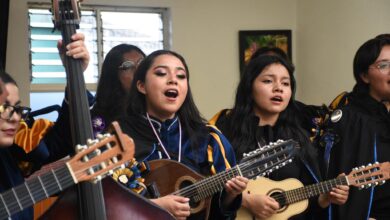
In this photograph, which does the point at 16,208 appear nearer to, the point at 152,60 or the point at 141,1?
the point at 152,60

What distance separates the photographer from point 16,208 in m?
1.27

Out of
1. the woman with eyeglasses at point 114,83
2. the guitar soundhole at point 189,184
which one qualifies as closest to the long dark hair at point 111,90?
the woman with eyeglasses at point 114,83

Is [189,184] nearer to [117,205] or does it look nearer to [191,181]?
[191,181]

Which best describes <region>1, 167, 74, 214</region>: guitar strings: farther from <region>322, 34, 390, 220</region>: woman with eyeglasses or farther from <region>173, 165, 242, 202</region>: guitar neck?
<region>322, 34, 390, 220</region>: woman with eyeglasses

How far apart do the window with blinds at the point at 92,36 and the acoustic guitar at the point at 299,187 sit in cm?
291

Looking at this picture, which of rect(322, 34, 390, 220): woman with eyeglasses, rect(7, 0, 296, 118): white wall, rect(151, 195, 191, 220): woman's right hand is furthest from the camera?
rect(7, 0, 296, 118): white wall

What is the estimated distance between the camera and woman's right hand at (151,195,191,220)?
180 centimetres

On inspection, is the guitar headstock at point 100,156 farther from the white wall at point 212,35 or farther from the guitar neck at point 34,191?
the white wall at point 212,35

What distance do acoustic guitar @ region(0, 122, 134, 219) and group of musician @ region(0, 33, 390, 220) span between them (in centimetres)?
47

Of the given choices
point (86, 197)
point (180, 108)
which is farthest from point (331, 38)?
point (86, 197)

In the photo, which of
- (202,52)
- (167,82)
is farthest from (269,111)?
(202,52)

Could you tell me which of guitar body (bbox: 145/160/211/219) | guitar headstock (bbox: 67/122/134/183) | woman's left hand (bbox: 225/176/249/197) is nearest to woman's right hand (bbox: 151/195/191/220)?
guitar body (bbox: 145/160/211/219)

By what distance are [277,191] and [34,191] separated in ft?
4.47

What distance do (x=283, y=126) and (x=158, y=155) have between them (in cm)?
75
